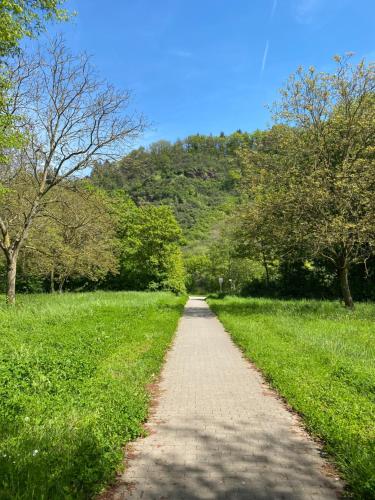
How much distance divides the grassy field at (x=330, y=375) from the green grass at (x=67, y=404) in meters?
2.46

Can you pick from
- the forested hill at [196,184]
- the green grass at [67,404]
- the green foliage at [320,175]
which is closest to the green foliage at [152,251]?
the green foliage at [320,175]

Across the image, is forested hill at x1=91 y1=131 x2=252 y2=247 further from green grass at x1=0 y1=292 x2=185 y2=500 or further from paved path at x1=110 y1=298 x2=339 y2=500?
paved path at x1=110 y1=298 x2=339 y2=500

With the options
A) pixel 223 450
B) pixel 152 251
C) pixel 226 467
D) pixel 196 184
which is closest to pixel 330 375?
pixel 223 450

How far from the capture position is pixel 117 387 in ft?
23.0

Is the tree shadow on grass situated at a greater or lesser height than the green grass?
lesser

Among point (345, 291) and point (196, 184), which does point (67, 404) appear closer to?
point (345, 291)

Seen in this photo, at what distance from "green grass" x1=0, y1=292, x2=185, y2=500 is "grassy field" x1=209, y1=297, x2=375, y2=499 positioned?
2.46 m

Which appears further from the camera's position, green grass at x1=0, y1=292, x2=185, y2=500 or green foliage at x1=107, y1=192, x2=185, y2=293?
green foliage at x1=107, y1=192, x2=185, y2=293

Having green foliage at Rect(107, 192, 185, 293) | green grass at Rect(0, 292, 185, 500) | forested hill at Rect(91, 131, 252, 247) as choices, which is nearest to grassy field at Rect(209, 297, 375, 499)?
green grass at Rect(0, 292, 185, 500)

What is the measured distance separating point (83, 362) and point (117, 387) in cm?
153

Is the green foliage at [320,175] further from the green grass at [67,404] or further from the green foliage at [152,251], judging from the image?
the green foliage at [152,251]

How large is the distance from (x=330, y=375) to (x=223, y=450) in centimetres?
382

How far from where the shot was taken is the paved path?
411 centimetres

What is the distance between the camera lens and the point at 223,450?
502 cm
